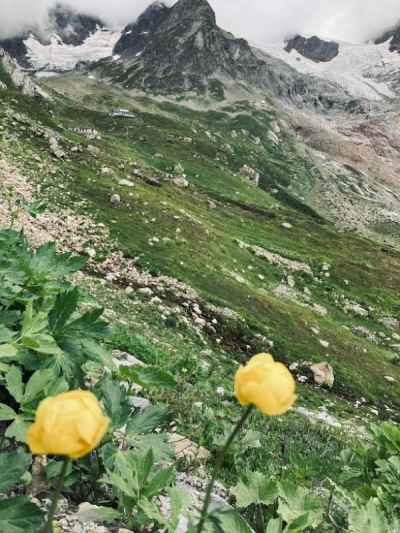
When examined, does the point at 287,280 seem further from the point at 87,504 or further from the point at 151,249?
the point at 87,504

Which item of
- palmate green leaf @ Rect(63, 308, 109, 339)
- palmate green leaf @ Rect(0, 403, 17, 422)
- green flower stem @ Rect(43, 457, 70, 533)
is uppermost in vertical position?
green flower stem @ Rect(43, 457, 70, 533)

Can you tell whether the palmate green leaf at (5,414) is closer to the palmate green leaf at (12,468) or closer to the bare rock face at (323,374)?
the palmate green leaf at (12,468)

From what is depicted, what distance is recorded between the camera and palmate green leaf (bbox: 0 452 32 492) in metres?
2.40

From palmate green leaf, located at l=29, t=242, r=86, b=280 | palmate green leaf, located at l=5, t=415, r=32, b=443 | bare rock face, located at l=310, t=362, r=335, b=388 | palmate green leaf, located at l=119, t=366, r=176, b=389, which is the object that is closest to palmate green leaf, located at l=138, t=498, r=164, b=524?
palmate green leaf, located at l=5, t=415, r=32, b=443

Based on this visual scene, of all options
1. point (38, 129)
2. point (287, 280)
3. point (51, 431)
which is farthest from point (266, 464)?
point (38, 129)

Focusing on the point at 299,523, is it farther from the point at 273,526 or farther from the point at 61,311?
the point at 61,311

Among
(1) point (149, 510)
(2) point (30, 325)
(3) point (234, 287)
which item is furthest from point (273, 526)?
(3) point (234, 287)

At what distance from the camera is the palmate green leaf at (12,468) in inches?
94.3

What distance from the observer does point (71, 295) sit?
3496mm

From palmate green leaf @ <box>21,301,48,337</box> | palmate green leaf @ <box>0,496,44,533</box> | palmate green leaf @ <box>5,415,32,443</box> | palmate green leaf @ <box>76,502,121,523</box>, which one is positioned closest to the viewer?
palmate green leaf @ <box>0,496,44,533</box>

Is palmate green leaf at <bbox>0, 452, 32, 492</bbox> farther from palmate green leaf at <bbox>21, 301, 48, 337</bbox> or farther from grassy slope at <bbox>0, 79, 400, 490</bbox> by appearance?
grassy slope at <bbox>0, 79, 400, 490</bbox>

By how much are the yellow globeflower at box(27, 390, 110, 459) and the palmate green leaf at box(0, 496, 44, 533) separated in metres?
1.01

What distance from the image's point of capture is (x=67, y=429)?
159 cm

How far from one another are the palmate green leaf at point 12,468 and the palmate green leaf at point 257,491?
184 cm
